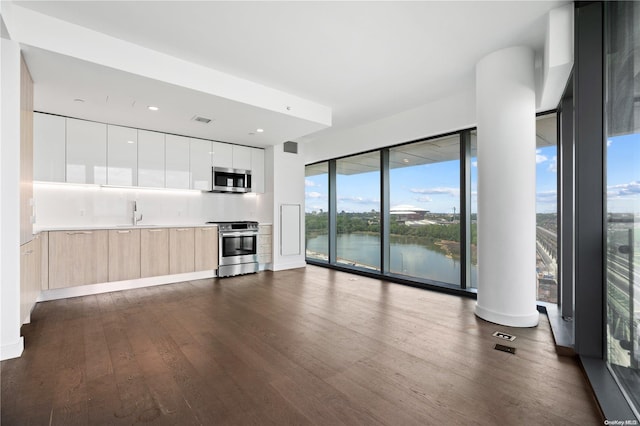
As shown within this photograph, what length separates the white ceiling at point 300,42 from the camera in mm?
2406

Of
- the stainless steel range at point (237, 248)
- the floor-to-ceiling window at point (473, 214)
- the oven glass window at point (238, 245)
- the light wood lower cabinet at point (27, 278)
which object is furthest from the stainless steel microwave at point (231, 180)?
the floor-to-ceiling window at point (473, 214)

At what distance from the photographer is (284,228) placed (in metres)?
6.03

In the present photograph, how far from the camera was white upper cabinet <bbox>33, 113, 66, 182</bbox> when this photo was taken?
3936 mm

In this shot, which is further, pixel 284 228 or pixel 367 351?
pixel 284 228

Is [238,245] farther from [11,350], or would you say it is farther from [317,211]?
[11,350]

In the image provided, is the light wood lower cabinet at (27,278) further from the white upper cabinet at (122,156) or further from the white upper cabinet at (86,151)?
the white upper cabinet at (122,156)

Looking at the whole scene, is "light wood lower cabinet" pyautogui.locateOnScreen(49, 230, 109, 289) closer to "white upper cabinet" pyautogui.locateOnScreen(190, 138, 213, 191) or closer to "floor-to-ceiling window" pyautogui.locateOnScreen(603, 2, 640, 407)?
"white upper cabinet" pyautogui.locateOnScreen(190, 138, 213, 191)

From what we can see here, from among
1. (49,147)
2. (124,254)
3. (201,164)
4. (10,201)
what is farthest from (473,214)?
(49,147)

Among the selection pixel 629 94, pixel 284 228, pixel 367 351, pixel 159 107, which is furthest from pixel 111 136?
pixel 629 94

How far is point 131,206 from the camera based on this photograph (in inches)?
193

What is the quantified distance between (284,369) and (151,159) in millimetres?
4187

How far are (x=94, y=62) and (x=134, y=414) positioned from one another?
285 centimetres

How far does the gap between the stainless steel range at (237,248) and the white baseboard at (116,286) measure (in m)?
0.32

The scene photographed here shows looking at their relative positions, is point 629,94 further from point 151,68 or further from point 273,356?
point 151,68
